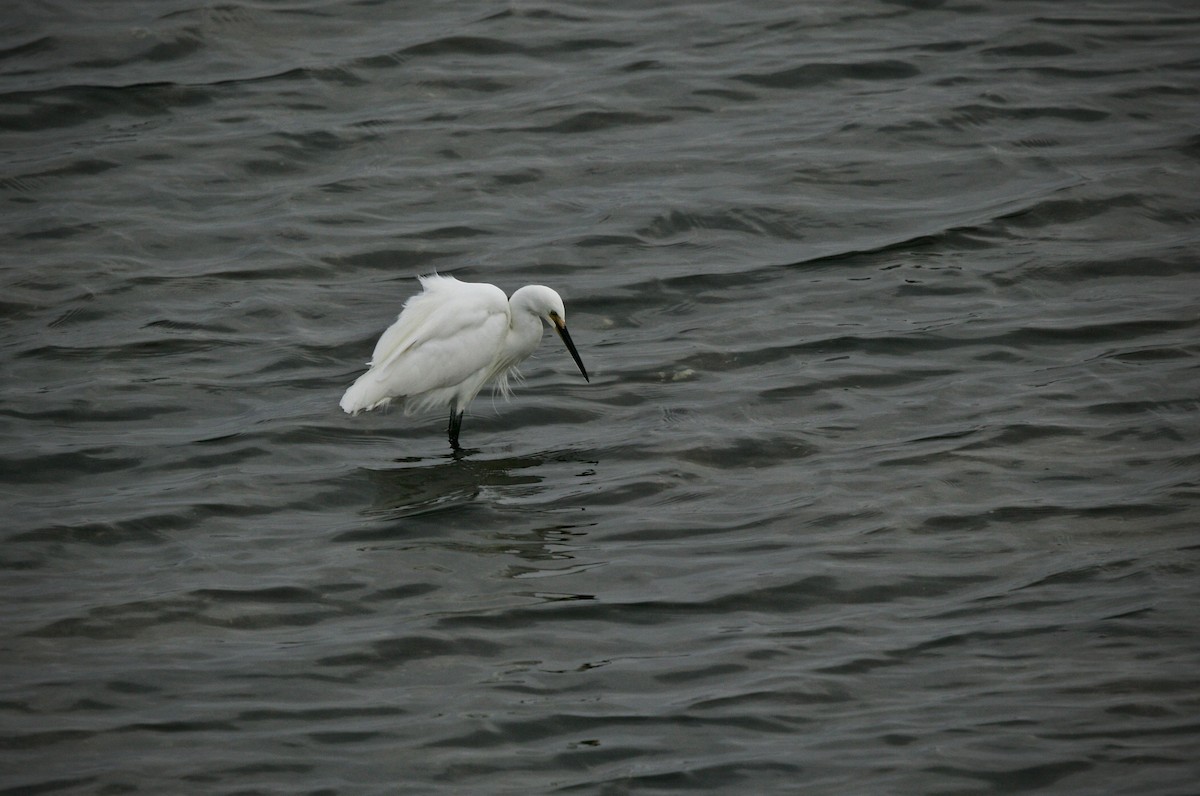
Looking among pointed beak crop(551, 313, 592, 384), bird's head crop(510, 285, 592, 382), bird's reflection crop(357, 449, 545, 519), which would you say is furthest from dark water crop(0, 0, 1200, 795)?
bird's head crop(510, 285, 592, 382)

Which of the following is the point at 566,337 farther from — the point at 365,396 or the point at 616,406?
the point at 365,396

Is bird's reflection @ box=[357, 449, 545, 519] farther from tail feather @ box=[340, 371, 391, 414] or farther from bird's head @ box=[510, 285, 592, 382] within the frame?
bird's head @ box=[510, 285, 592, 382]

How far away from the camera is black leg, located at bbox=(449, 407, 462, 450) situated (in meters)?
7.82

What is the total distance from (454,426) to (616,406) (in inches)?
35.9

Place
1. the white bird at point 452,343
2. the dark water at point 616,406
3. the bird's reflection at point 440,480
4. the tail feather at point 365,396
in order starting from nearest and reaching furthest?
1. the dark water at point 616,406
2. the bird's reflection at point 440,480
3. the tail feather at point 365,396
4. the white bird at point 452,343

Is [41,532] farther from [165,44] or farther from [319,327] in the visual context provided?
[165,44]

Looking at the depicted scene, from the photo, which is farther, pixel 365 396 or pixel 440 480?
pixel 365 396

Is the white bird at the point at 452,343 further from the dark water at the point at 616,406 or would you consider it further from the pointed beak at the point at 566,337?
the dark water at the point at 616,406

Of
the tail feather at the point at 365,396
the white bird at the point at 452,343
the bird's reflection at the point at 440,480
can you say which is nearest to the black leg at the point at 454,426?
the white bird at the point at 452,343

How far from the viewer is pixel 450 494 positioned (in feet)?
23.2

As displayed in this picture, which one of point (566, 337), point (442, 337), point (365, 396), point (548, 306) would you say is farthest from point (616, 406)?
point (365, 396)

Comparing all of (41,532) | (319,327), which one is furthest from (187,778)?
(319,327)

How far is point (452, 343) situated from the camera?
7875mm

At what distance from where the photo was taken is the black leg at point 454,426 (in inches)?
308
